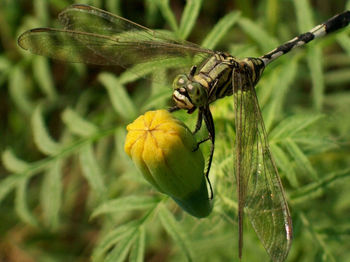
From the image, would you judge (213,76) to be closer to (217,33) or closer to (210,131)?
(210,131)

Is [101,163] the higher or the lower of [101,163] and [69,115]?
the lower

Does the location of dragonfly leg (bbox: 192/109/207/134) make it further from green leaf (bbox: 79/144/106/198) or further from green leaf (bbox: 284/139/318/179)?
green leaf (bbox: 79/144/106/198)

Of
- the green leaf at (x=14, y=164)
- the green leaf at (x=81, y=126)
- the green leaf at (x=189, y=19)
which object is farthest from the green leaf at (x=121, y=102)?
the green leaf at (x=14, y=164)

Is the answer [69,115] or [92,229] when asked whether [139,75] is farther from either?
[92,229]

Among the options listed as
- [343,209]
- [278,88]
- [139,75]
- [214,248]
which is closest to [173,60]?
[139,75]

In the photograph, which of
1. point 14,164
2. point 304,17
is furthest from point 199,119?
point 14,164

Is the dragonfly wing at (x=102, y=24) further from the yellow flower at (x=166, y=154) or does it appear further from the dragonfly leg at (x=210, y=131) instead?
the yellow flower at (x=166, y=154)
